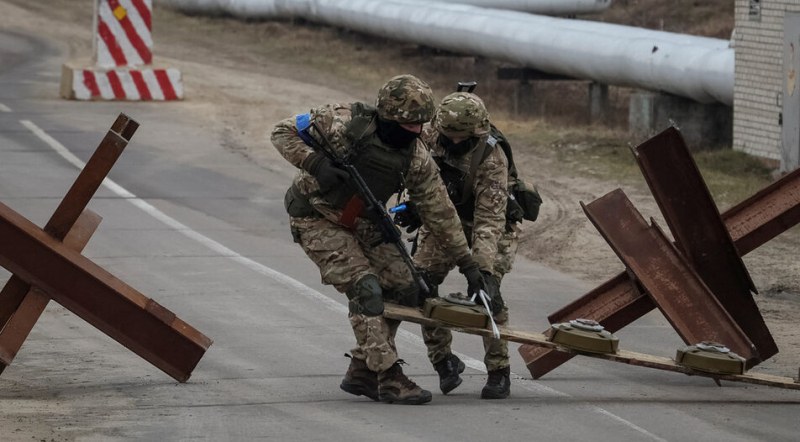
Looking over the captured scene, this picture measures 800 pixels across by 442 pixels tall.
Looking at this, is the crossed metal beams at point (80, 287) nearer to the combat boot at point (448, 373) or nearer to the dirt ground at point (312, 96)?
the combat boot at point (448, 373)

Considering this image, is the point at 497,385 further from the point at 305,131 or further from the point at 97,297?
the point at 97,297

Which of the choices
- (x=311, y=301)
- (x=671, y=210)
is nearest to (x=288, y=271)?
(x=311, y=301)

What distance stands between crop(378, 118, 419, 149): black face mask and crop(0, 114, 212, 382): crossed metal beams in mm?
1285

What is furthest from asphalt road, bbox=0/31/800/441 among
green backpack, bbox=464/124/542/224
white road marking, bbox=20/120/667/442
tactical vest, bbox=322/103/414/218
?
tactical vest, bbox=322/103/414/218

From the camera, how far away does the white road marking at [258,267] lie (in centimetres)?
886

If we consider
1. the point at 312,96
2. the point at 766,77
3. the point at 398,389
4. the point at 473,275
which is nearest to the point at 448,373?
the point at 398,389

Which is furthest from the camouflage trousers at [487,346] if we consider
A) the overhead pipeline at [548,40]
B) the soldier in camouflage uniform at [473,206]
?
the overhead pipeline at [548,40]

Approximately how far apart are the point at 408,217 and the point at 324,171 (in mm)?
793

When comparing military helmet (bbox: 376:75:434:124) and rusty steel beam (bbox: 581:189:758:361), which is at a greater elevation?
military helmet (bbox: 376:75:434:124)

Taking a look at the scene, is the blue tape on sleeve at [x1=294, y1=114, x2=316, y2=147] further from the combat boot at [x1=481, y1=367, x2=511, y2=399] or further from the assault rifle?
the combat boot at [x1=481, y1=367, x2=511, y2=399]

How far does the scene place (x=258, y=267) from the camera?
12938mm

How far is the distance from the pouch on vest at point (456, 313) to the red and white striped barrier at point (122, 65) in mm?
15277

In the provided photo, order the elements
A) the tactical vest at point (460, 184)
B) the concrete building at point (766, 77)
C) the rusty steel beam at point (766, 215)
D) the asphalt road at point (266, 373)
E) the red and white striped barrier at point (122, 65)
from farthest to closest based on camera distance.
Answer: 1. the red and white striped barrier at point (122, 65)
2. the concrete building at point (766, 77)
3. the rusty steel beam at point (766, 215)
4. the tactical vest at point (460, 184)
5. the asphalt road at point (266, 373)

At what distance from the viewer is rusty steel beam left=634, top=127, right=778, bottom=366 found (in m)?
9.19
